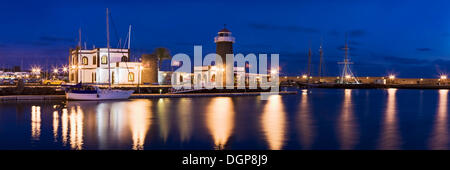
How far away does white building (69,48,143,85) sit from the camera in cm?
4897

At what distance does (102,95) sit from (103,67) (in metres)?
16.2

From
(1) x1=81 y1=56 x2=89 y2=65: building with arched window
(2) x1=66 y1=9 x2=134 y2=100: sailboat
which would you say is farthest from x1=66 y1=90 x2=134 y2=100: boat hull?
(1) x1=81 y1=56 x2=89 y2=65: building with arched window

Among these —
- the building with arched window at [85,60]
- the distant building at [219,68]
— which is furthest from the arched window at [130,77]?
the distant building at [219,68]

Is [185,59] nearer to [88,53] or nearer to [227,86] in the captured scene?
[227,86]

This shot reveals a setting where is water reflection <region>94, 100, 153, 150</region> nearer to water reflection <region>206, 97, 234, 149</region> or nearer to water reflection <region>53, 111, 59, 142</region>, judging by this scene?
water reflection <region>53, 111, 59, 142</region>

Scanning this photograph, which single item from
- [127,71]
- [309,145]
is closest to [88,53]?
[127,71]

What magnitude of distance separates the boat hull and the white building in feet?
38.1

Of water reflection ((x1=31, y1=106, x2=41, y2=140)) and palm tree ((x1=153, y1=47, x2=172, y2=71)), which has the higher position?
palm tree ((x1=153, y1=47, x2=172, y2=71))

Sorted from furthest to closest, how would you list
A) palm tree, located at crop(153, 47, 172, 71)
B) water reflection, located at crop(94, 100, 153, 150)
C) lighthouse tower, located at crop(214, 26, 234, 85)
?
palm tree, located at crop(153, 47, 172, 71) → lighthouse tower, located at crop(214, 26, 234, 85) → water reflection, located at crop(94, 100, 153, 150)

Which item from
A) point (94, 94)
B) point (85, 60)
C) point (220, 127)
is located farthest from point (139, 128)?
point (85, 60)

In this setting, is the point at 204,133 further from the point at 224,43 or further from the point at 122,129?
the point at 224,43

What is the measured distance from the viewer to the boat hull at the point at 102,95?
33469 millimetres

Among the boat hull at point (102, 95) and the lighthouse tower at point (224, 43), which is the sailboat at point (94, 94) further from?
the lighthouse tower at point (224, 43)
